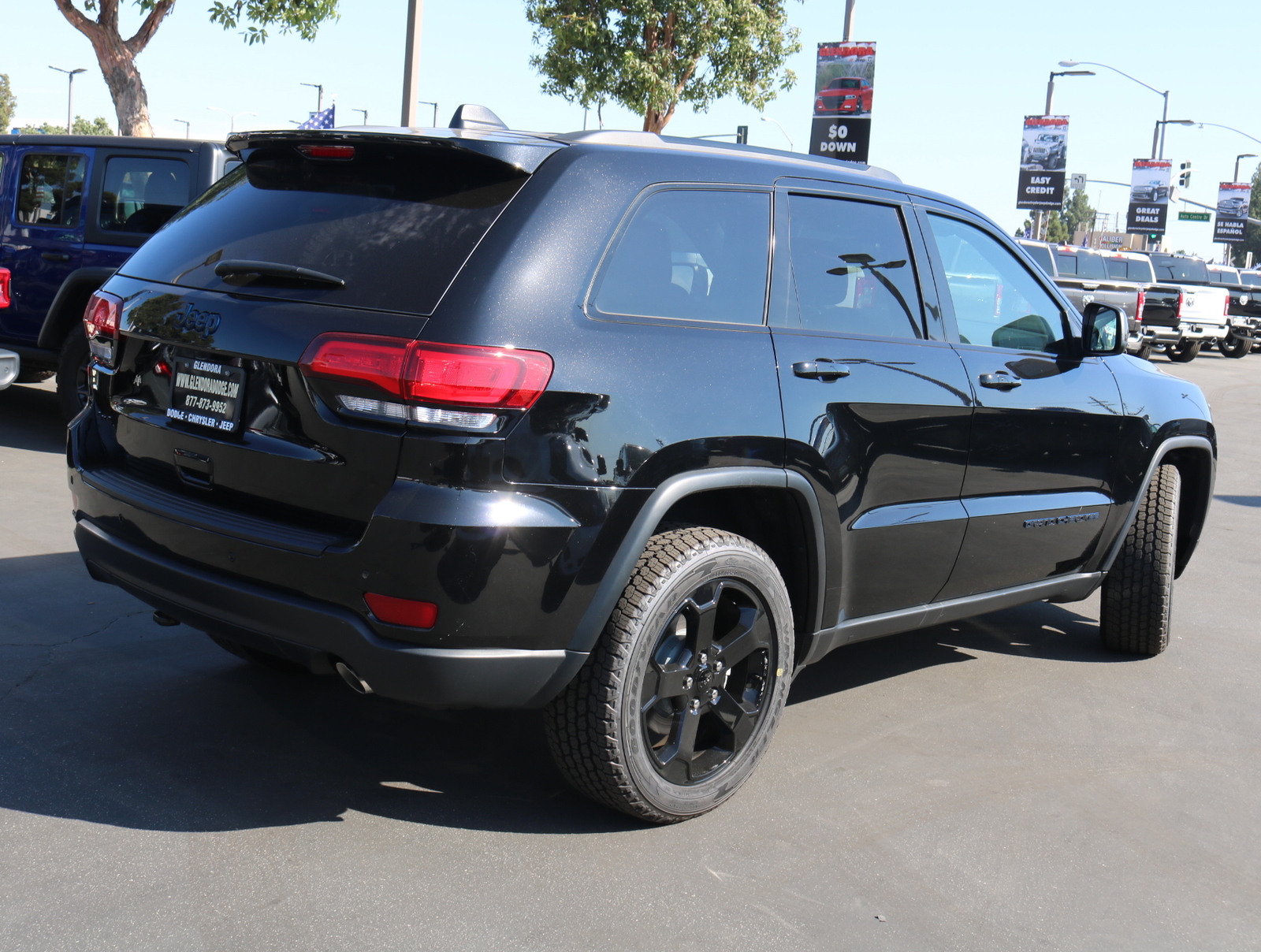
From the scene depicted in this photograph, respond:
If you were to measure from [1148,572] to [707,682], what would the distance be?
264cm

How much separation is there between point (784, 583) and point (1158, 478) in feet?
7.76

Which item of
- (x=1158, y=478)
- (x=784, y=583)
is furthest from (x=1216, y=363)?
(x=784, y=583)

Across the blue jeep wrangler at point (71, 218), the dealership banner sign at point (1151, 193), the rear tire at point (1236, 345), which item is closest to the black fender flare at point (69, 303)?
the blue jeep wrangler at point (71, 218)

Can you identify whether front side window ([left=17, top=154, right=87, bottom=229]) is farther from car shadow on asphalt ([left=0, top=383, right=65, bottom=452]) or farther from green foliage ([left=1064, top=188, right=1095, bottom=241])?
green foliage ([left=1064, top=188, right=1095, bottom=241])

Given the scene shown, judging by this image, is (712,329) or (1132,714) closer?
(712,329)

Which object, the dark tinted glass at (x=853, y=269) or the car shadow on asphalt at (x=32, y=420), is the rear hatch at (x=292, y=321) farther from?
the car shadow on asphalt at (x=32, y=420)

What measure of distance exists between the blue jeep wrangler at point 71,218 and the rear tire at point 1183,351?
912 inches

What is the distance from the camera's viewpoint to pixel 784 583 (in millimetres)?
3559

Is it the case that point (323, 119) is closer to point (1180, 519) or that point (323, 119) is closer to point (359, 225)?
point (1180, 519)

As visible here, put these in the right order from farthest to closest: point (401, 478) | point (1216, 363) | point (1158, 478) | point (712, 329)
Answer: point (1216, 363), point (1158, 478), point (712, 329), point (401, 478)

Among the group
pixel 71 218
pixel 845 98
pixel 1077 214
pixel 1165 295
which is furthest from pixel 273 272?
pixel 1077 214

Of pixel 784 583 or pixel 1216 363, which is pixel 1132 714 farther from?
pixel 1216 363

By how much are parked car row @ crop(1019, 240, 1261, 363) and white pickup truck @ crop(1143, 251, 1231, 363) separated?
0.02 metres

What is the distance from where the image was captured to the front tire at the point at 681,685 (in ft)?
9.98
